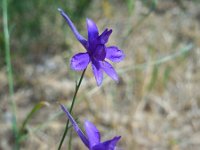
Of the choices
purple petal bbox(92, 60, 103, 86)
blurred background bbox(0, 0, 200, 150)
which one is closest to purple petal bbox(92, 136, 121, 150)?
purple petal bbox(92, 60, 103, 86)

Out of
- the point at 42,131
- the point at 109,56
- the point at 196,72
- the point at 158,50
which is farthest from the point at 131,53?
the point at 109,56

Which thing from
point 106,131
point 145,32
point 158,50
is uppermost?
point 145,32

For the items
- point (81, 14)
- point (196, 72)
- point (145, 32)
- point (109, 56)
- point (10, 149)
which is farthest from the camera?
point (145, 32)

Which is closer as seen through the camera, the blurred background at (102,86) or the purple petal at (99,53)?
the purple petal at (99,53)

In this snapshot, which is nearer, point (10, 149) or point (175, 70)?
point (10, 149)

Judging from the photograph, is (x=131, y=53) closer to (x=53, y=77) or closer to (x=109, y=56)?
(x=53, y=77)

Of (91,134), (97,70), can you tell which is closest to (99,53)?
(97,70)

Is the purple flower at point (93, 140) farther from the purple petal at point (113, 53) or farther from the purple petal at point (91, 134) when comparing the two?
the purple petal at point (113, 53)

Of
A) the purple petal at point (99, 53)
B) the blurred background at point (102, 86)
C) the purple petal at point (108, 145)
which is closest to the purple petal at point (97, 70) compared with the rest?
the purple petal at point (99, 53)
